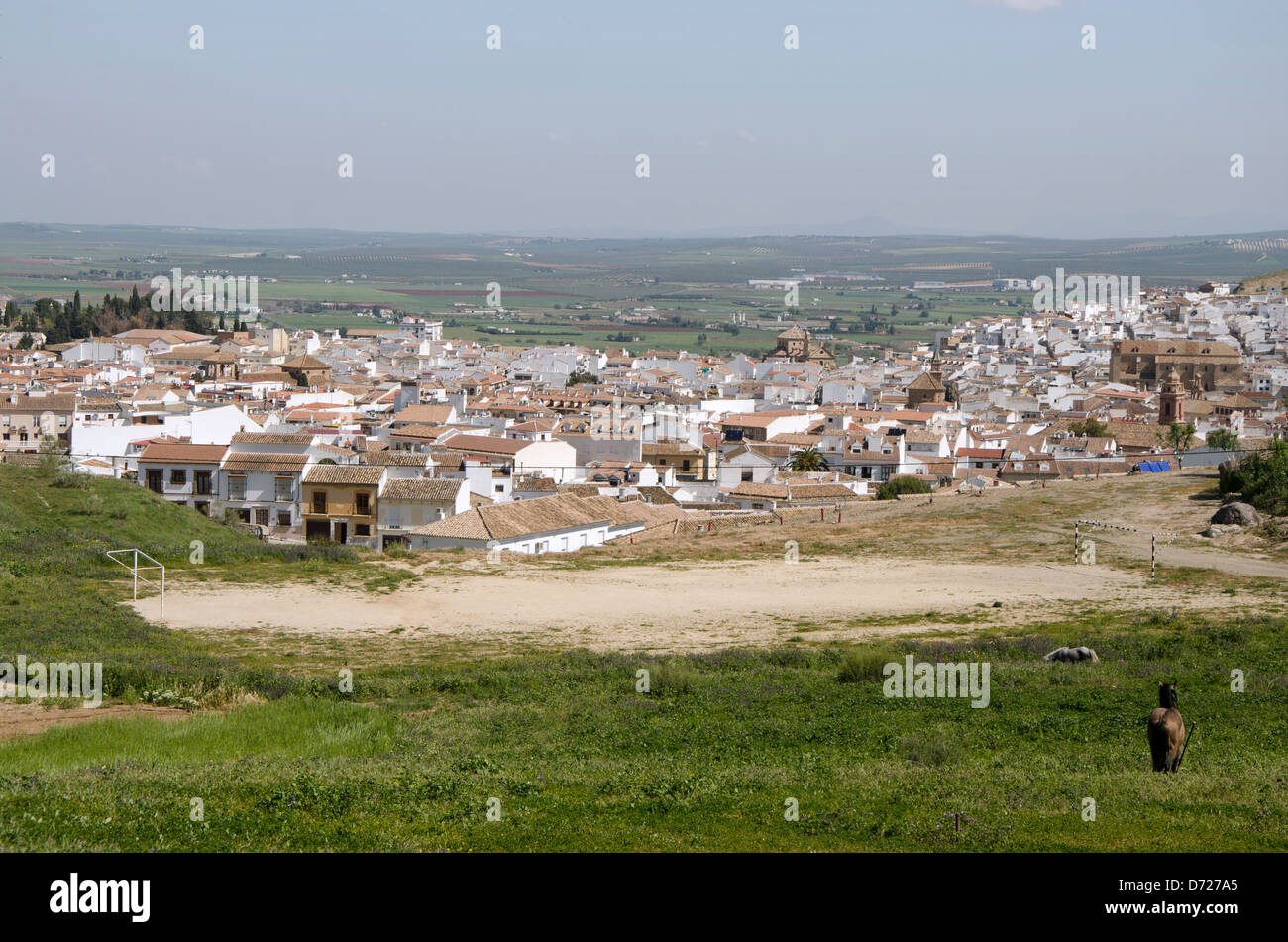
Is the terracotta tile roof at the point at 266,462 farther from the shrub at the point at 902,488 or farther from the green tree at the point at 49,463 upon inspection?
the shrub at the point at 902,488

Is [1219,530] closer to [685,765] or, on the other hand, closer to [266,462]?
[685,765]

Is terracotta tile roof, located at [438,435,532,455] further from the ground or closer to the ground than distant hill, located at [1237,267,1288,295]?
closer to the ground

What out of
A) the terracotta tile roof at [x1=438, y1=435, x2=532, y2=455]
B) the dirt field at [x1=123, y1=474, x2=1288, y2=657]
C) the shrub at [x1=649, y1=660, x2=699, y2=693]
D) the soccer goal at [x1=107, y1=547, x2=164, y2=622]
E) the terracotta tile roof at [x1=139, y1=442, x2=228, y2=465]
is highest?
the terracotta tile roof at [x1=139, y1=442, x2=228, y2=465]

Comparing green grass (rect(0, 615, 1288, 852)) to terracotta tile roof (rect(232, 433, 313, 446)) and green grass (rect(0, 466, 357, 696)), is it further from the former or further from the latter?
terracotta tile roof (rect(232, 433, 313, 446))

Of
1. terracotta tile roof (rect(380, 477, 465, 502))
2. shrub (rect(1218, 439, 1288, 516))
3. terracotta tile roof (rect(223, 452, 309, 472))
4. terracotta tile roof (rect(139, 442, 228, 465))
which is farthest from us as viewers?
terracotta tile roof (rect(139, 442, 228, 465))

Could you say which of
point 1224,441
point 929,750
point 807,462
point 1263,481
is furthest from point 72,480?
point 1224,441

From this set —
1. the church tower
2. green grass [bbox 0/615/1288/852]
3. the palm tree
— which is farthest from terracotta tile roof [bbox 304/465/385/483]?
the church tower

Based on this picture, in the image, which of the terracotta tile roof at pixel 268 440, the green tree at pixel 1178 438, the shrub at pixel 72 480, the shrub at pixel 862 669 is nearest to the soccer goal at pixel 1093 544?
the shrub at pixel 862 669
